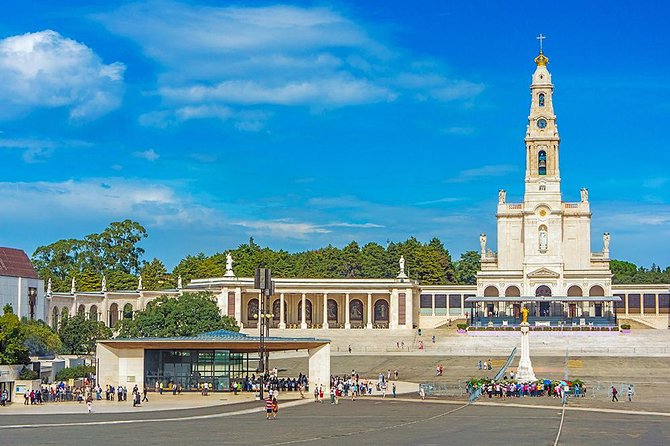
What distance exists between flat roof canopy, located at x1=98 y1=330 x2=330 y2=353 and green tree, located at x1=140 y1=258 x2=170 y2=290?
6861 centimetres

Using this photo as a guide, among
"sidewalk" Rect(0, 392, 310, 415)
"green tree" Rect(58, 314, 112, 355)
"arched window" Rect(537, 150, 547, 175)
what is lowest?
"sidewalk" Rect(0, 392, 310, 415)

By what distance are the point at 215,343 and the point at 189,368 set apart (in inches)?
146

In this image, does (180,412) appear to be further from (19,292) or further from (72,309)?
(72,309)

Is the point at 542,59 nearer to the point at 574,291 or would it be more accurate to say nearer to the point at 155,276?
the point at 574,291

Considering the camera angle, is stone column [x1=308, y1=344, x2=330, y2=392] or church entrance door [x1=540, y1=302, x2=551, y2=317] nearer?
stone column [x1=308, y1=344, x2=330, y2=392]

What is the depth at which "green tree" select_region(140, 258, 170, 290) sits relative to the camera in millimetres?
132938

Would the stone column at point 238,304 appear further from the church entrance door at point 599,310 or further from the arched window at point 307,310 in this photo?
the church entrance door at point 599,310

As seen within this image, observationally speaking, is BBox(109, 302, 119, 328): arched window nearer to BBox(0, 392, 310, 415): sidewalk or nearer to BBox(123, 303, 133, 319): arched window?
BBox(123, 303, 133, 319): arched window

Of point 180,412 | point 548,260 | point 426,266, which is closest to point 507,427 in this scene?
point 180,412

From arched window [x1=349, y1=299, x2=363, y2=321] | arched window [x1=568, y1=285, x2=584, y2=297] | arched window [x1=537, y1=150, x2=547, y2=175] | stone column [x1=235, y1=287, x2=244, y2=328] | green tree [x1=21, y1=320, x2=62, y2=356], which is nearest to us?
green tree [x1=21, y1=320, x2=62, y2=356]

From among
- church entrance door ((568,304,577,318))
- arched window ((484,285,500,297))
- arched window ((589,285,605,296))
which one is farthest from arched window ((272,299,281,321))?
arched window ((589,285,605,296))

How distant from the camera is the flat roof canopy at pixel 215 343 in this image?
60.6m

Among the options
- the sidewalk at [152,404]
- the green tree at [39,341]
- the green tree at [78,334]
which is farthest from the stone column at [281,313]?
the sidewalk at [152,404]

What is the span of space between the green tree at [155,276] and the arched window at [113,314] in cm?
934
